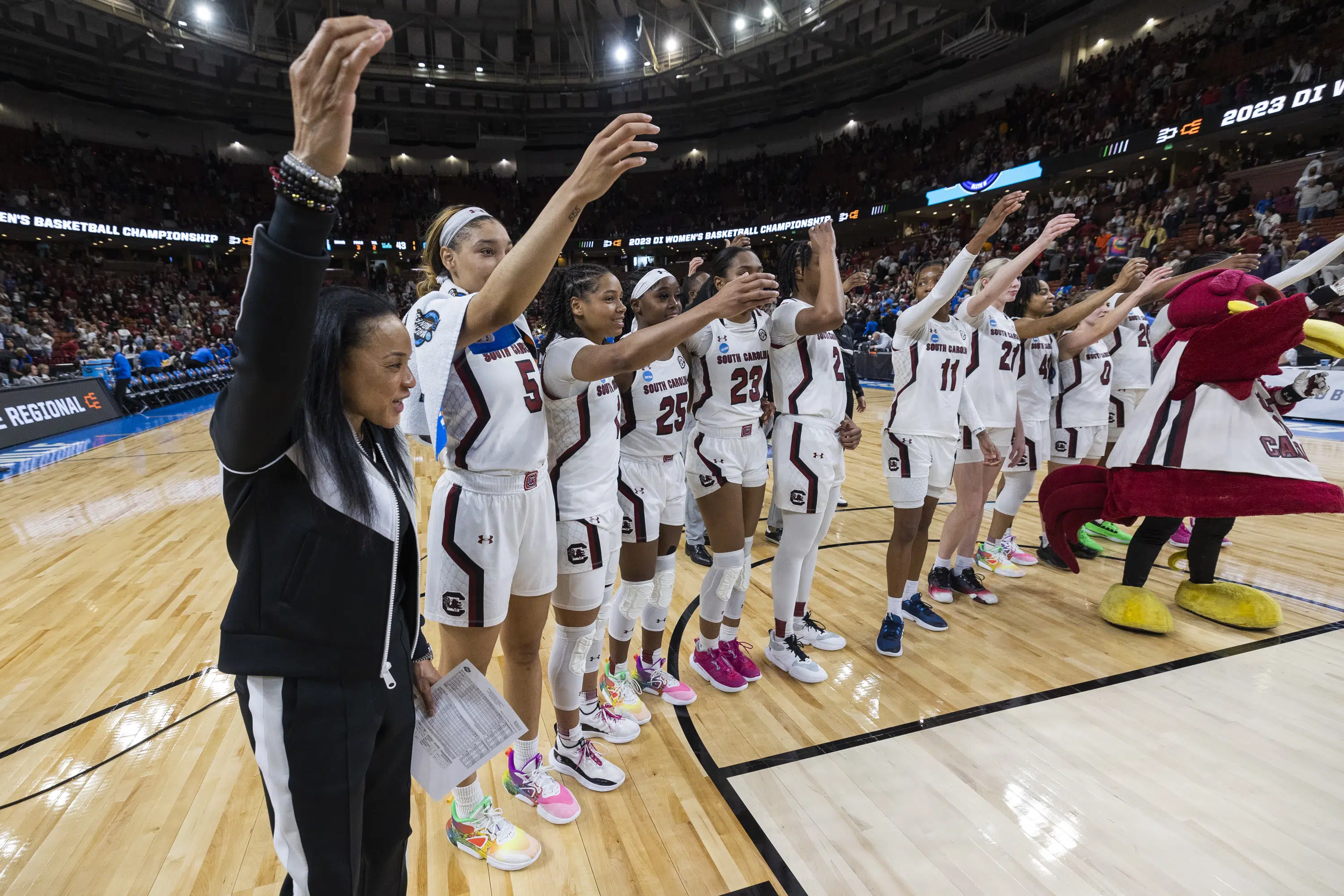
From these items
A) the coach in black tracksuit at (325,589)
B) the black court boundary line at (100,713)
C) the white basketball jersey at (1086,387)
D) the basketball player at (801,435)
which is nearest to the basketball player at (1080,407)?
the white basketball jersey at (1086,387)

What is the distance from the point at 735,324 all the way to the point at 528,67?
2679 centimetres

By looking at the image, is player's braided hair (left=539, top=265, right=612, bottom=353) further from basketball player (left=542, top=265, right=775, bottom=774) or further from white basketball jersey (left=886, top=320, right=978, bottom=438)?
white basketball jersey (left=886, top=320, right=978, bottom=438)

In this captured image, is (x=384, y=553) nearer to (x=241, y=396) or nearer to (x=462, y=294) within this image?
(x=241, y=396)

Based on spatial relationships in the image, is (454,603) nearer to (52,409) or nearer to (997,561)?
(997,561)

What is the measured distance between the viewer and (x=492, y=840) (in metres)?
2.16

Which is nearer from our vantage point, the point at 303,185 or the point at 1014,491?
the point at 303,185

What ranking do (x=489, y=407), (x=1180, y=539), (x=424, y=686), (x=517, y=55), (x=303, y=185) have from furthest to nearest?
(x=517, y=55), (x=1180, y=539), (x=489, y=407), (x=424, y=686), (x=303, y=185)

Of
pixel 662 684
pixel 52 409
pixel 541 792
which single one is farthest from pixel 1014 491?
pixel 52 409

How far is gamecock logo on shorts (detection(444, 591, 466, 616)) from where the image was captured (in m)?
1.97

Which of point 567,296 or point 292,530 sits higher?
point 567,296

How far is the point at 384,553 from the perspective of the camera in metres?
1.26

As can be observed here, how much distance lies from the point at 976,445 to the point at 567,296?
2782 millimetres

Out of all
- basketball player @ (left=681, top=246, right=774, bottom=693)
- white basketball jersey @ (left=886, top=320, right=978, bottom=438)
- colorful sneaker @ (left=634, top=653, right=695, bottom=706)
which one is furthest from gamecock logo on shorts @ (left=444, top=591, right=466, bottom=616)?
white basketball jersey @ (left=886, top=320, right=978, bottom=438)

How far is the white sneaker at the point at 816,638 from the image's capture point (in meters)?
3.60
